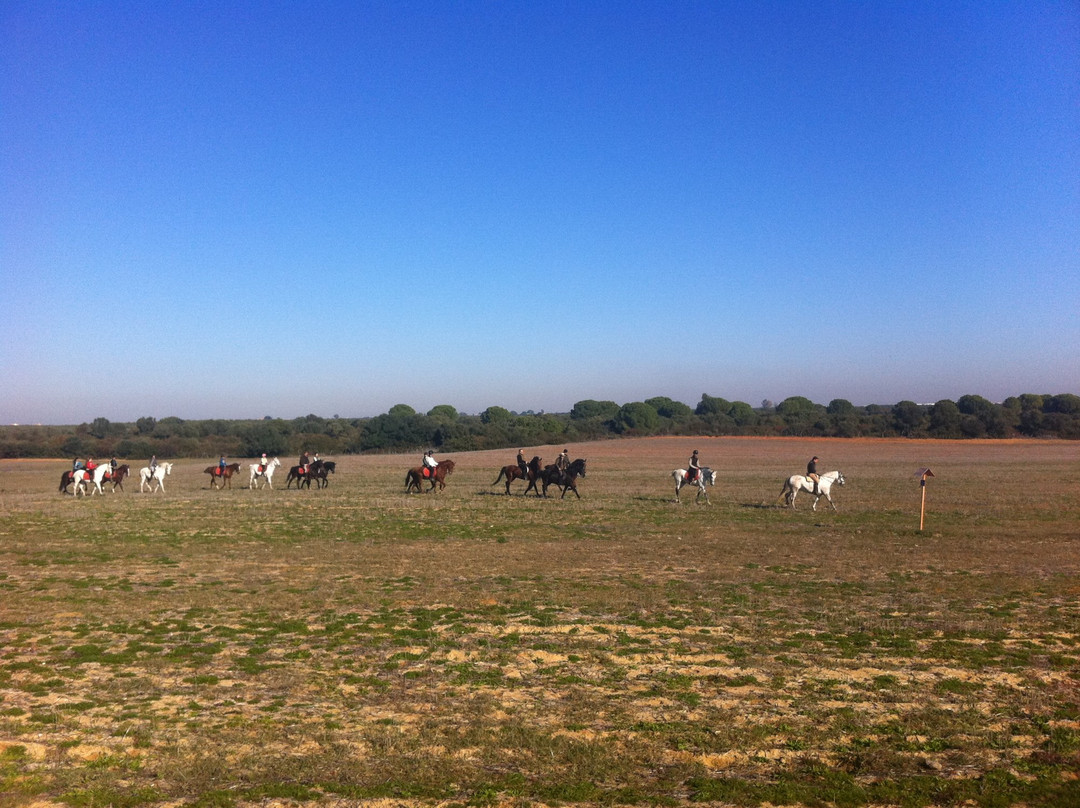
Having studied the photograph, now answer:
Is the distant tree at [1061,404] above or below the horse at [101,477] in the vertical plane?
above

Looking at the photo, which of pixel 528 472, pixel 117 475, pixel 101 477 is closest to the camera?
pixel 528 472

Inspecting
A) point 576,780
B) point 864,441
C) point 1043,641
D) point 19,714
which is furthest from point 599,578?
point 864,441

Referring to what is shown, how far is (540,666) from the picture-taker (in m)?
9.77

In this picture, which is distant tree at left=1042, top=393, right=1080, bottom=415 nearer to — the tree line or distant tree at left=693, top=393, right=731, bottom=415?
the tree line

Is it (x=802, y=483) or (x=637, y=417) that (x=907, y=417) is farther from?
(x=802, y=483)

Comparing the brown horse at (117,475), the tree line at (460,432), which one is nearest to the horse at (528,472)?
the brown horse at (117,475)

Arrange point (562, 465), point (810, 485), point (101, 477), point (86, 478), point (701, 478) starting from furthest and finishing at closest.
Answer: point (101, 477) < point (86, 478) < point (562, 465) < point (701, 478) < point (810, 485)

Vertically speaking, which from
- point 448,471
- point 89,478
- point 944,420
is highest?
point 944,420

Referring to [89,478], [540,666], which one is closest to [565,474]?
[89,478]

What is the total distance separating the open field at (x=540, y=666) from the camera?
667 cm

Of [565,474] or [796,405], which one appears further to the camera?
[796,405]

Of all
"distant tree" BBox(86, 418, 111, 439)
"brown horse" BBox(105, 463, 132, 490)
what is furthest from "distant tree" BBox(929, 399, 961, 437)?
"distant tree" BBox(86, 418, 111, 439)

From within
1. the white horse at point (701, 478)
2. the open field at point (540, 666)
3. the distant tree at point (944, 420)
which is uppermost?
the distant tree at point (944, 420)

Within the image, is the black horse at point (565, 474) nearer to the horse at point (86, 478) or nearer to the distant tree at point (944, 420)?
the horse at point (86, 478)
